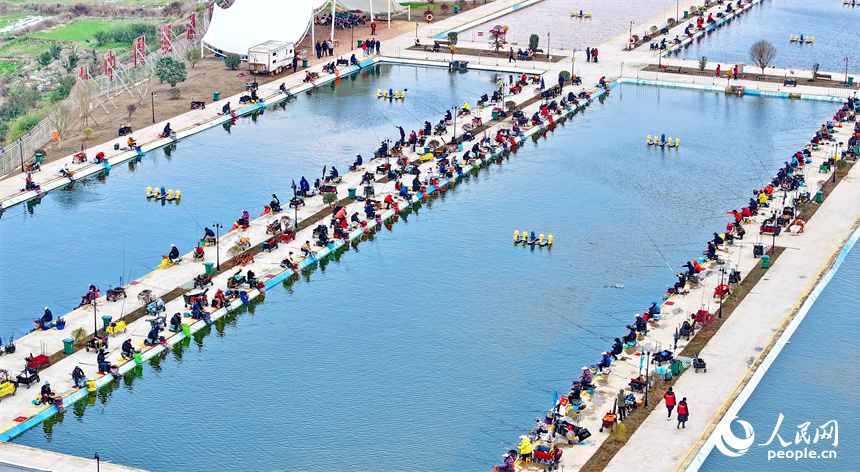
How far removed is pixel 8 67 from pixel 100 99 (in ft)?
121

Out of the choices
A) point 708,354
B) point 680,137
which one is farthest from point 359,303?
point 680,137

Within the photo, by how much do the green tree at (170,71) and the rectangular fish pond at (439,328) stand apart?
18170 mm

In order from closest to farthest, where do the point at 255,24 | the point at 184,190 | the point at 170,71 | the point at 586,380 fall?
the point at 586,380 < the point at 184,190 < the point at 170,71 < the point at 255,24

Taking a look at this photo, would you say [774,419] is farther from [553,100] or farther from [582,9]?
[582,9]

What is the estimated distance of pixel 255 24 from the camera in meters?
123

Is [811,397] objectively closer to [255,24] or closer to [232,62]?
[232,62]

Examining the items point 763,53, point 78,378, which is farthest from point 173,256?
point 763,53

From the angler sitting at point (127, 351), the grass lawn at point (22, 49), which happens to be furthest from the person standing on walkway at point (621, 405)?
the grass lawn at point (22, 49)

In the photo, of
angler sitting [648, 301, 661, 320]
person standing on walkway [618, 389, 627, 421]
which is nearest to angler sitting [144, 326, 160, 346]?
person standing on walkway [618, 389, 627, 421]

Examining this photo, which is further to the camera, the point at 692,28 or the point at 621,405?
the point at 692,28

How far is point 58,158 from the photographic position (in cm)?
9162

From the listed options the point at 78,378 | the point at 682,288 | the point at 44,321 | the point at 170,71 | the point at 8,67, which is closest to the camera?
the point at 78,378

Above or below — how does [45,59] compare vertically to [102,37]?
below

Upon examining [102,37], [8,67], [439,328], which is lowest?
[439,328]
